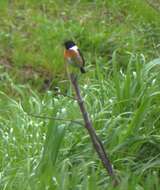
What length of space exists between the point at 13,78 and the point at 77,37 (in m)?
0.97

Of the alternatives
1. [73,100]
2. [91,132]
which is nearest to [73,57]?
[91,132]

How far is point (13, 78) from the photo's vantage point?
22.1 ft

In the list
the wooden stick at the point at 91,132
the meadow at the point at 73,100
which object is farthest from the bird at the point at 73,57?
the meadow at the point at 73,100

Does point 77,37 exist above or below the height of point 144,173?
above

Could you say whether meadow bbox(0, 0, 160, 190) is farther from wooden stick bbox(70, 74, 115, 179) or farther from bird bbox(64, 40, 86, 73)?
bird bbox(64, 40, 86, 73)

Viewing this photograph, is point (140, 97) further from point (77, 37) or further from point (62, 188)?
point (77, 37)

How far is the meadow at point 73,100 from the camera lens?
4.44 metres

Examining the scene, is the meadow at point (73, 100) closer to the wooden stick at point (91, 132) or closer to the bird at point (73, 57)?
the wooden stick at point (91, 132)

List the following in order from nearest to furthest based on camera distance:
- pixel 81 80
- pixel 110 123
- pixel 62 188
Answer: pixel 62 188, pixel 110 123, pixel 81 80

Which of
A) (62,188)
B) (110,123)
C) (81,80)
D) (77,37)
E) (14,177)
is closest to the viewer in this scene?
(62,188)

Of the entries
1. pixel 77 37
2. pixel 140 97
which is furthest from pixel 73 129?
pixel 77 37

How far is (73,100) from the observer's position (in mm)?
5414

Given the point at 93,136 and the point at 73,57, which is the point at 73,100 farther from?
the point at 73,57

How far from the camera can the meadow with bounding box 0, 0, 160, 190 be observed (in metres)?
4.44
